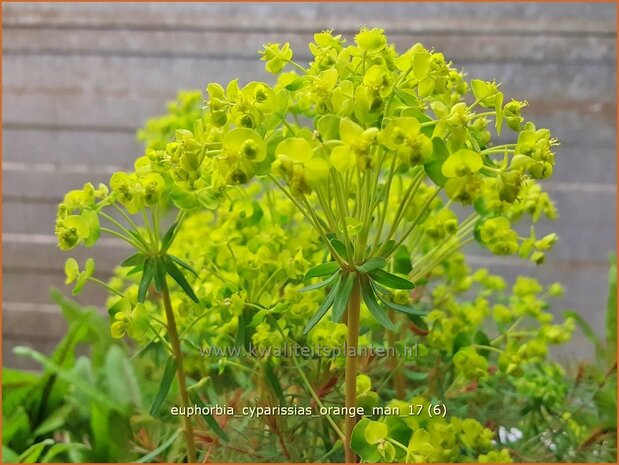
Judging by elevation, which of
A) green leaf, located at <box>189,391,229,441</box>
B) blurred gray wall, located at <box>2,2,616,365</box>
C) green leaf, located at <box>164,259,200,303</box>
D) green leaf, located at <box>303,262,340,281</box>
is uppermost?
blurred gray wall, located at <box>2,2,616,365</box>

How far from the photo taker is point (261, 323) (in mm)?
531

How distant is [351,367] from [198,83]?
83cm

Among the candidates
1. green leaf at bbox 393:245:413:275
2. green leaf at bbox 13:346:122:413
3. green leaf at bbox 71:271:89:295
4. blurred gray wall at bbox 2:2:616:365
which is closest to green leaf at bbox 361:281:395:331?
green leaf at bbox 393:245:413:275

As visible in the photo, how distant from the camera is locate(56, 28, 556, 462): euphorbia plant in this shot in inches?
15.4

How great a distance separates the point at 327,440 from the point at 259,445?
0.19ft

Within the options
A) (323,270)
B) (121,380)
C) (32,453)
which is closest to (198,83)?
(121,380)

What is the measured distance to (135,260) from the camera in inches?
19.7

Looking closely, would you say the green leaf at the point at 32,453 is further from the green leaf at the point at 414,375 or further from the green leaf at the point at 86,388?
the green leaf at the point at 414,375

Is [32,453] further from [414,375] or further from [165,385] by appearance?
[414,375]

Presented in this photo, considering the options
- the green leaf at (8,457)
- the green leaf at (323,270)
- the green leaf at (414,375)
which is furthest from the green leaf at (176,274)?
the green leaf at (8,457)

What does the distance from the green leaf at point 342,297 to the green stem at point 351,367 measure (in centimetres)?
2

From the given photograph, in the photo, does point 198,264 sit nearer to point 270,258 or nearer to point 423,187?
point 270,258

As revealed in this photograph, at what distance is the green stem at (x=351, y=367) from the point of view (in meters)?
0.46

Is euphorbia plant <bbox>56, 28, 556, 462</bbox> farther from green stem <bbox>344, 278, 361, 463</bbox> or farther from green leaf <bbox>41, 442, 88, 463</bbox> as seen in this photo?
green leaf <bbox>41, 442, 88, 463</bbox>
